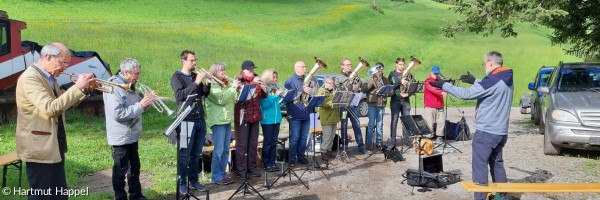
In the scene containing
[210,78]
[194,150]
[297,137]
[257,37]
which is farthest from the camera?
[257,37]

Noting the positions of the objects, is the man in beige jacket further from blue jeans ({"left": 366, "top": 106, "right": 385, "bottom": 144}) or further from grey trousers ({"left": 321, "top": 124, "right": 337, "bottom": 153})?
blue jeans ({"left": 366, "top": 106, "right": 385, "bottom": 144})

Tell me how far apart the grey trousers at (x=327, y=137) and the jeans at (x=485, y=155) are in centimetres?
362

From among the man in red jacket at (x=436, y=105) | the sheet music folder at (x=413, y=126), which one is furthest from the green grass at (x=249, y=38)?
the man in red jacket at (x=436, y=105)

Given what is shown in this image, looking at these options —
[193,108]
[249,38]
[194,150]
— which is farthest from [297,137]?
[249,38]

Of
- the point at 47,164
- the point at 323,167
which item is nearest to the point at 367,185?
the point at 323,167

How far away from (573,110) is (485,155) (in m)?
4.39

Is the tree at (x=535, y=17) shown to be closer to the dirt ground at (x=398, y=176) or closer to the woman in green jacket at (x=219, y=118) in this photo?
the dirt ground at (x=398, y=176)

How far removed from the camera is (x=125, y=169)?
6535mm

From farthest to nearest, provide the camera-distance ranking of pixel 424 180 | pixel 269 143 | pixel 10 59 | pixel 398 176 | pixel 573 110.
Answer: pixel 10 59
pixel 573 110
pixel 269 143
pixel 398 176
pixel 424 180

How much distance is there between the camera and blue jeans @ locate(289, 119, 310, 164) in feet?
30.6

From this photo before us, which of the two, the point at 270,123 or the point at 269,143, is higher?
the point at 270,123

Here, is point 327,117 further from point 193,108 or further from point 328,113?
point 193,108

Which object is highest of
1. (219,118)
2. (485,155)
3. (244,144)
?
(219,118)

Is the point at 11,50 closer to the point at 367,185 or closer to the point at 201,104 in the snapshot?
the point at 201,104
